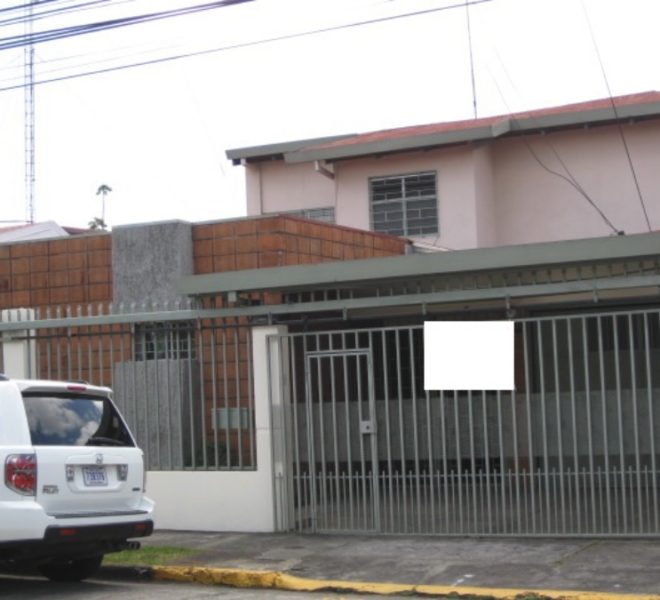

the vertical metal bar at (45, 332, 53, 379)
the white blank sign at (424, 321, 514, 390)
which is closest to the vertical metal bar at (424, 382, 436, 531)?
the white blank sign at (424, 321, 514, 390)

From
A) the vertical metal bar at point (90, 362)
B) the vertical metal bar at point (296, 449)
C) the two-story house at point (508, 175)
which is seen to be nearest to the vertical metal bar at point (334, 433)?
the vertical metal bar at point (296, 449)

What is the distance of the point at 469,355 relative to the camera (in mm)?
11516

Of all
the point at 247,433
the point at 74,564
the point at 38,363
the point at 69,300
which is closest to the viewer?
the point at 74,564

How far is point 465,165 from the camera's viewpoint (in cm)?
2145

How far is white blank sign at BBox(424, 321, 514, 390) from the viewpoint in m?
11.4

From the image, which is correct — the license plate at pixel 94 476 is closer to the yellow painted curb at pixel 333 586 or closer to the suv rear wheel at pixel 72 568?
the suv rear wheel at pixel 72 568

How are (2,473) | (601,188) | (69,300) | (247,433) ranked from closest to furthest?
(2,473)
(247,433)
(69,300)
(601,188)

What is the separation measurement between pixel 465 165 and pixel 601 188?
8.58ft

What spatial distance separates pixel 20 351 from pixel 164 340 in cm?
188

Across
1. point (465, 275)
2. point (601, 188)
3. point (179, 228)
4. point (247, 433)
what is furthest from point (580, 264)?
point (601, 188)

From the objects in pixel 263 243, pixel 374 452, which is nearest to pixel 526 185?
pixel 263 243

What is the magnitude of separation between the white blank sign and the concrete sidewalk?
5.29ft

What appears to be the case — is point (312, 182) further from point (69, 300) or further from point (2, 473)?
point (2, 473)

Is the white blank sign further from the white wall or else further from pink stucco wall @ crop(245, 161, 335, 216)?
pink stucco wall @ crop(245, 161, 335, 216)
